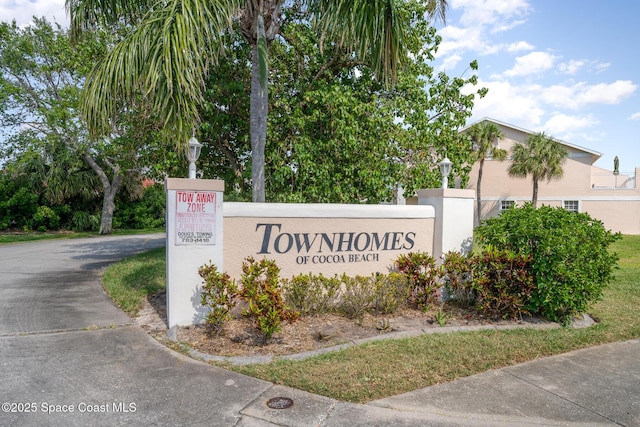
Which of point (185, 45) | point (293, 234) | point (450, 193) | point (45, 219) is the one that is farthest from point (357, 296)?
point (45, 219)

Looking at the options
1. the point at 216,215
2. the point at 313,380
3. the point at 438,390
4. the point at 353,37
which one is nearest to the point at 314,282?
the point at 216,215

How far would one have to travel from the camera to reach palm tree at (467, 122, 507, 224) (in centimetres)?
2472

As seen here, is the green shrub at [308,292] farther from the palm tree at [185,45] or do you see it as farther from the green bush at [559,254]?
the green bush at [559,254]

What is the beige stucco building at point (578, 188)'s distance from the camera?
25125mm

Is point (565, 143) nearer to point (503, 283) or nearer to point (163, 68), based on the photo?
point (503, 283)

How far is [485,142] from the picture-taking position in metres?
24.9

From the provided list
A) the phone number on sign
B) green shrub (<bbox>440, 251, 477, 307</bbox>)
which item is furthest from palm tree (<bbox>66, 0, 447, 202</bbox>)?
the phone number on sign

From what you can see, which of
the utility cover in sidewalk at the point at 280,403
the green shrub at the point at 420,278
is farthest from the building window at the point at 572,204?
the utility cover in sidewalk at the point at 280,403

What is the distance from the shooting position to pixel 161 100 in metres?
6.32

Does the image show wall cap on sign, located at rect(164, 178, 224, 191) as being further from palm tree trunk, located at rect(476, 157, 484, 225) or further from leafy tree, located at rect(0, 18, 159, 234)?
palm tree trunk, located at rect(476, 157, 484, 225)

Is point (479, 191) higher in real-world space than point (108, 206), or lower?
higher

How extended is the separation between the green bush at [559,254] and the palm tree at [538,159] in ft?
62.8

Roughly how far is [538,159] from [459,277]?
20.1 meters

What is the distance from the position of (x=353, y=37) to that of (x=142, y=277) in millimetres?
6989
